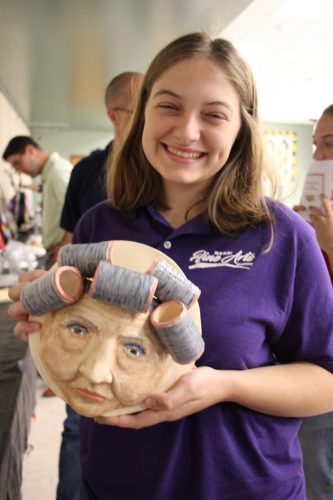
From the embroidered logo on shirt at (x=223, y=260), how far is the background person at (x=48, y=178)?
85.7 inches

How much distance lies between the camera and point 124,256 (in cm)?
67

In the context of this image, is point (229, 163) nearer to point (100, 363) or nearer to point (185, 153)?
point (185, 153)

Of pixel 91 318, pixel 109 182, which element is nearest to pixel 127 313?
pixel 91 318

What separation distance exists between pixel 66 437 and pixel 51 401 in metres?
1.26

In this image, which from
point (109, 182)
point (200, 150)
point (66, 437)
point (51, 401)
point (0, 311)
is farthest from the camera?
point (51, 401)

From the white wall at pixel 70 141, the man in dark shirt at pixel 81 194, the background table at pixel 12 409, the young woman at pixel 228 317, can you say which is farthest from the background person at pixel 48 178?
the white wall at pixel 70 141

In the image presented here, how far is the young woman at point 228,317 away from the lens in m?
0.74

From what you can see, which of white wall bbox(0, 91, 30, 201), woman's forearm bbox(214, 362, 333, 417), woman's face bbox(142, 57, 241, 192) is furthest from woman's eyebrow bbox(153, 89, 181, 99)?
white wall bbox(0, 91, 30, 201)

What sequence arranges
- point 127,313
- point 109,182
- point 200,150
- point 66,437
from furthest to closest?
1. point 66,437
2. point 109,182
3. point 200,150
4. point 127,313

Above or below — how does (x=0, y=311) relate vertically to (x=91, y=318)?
below

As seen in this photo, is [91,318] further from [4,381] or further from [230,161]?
[4,381]

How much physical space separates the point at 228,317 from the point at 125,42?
12.1ft

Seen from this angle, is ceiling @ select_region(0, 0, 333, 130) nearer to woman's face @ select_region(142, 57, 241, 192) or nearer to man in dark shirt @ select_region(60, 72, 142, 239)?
man in dark shirt @ select_region(60, 72, 142, 239)

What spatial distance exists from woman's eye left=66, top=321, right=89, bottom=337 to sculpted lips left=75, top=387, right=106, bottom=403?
0.08m
